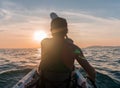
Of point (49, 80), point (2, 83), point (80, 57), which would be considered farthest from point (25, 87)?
point (2, 83)

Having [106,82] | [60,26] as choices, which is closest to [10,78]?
[106,82]

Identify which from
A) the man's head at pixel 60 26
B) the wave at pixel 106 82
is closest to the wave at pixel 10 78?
the wave at pixel 106 82

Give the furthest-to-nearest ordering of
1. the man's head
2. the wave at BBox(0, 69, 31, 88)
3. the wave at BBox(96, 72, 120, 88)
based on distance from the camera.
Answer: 1. the wave at BBox(96, 72, 120, 88)
2. the wave at BBox(0, 69, 31, 88)
3. the man's head

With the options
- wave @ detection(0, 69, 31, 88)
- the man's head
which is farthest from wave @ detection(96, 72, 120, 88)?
the man's head

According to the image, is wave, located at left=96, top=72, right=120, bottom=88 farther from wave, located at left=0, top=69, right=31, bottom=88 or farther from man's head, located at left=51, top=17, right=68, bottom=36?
man's head, located at left=51, top=17, right=68, bottom=36

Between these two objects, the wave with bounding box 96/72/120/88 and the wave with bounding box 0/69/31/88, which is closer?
the wave with bounding box 0/69/31/88

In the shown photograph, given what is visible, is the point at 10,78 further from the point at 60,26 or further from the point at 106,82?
the point at 60,26

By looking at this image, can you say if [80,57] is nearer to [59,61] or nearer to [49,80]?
[59,61]

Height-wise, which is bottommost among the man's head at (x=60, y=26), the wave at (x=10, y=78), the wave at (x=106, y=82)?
the wave at (x=106, y=82)

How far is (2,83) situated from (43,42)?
635 centimetres

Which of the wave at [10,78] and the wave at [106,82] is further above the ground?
the wave at [10,78]

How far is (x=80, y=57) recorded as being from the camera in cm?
638

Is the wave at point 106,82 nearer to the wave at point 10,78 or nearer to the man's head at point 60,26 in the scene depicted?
the wave at point 10,78

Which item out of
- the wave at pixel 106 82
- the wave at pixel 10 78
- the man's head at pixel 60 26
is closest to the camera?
the man's head at pixel 60 26
